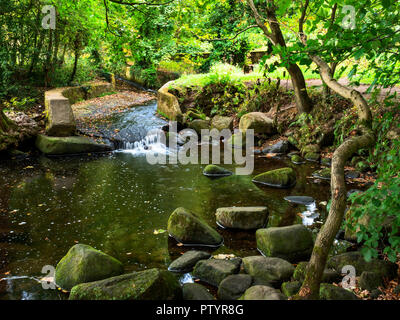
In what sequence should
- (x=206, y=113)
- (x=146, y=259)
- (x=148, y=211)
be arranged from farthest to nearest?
(x=206, y=113) < (x=148, y=211) < (x=146, y=259)

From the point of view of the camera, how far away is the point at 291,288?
3.86 m

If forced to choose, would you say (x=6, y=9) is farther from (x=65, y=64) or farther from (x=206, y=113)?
(x=206, y=113)

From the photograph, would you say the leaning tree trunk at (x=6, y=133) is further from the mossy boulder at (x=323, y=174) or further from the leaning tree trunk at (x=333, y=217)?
the leaning tree trunk at (x=333, y=217)

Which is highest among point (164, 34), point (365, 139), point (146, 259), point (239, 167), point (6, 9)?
point (6, 9)

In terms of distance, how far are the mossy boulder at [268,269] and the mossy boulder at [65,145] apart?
8.16 metres

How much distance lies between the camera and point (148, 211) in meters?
6.80

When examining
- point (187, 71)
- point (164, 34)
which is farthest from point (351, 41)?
point (187, 71)

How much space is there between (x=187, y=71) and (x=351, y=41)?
1950 cm

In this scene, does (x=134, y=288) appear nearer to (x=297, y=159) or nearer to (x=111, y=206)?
(x=111, y=206)

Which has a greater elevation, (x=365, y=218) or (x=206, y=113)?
(x=206, y=113)

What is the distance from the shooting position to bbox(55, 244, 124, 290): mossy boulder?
430 cm

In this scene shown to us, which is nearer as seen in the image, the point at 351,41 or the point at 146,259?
the point at 351,41

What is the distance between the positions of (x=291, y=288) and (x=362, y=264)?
1.16 metres

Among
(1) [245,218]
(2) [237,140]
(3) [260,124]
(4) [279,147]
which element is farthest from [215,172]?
(3) [260,124]
